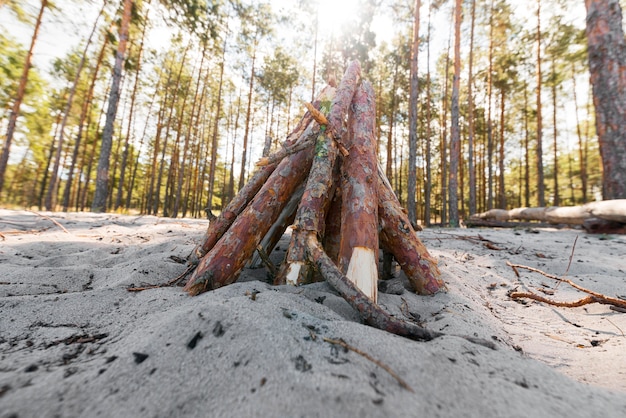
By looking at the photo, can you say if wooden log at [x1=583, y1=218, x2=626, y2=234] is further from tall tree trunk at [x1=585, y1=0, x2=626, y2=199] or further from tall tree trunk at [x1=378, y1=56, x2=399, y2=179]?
tall tree trunk at [x1=378, y1=56, x2=399, y2=179]

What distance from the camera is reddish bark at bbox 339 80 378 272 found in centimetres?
182

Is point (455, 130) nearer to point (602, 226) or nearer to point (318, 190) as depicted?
Result: point (602, 226)

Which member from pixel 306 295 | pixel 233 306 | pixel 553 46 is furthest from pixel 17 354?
pixel 553 46

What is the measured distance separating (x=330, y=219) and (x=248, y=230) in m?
0.79

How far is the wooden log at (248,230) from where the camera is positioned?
5.67 feet

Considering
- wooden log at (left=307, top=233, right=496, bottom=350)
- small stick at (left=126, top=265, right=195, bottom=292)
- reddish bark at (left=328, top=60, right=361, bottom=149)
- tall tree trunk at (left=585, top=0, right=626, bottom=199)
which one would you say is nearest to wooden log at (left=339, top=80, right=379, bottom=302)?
reddish bark at (left=328, top=60, right=361, bottom=149)

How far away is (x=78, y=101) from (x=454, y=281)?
2273cm

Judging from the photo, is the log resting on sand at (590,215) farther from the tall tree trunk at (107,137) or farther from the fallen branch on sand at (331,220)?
the tall tree trunk at (107,137)

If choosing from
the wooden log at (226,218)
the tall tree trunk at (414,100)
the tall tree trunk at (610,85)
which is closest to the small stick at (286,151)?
the wooden log at (226,218)

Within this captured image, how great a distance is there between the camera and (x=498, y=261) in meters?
3.30

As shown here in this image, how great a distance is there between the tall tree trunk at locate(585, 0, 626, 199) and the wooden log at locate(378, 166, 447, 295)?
5.99 meters

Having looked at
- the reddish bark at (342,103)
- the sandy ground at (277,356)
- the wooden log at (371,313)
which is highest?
the reddish bark at (342,103)

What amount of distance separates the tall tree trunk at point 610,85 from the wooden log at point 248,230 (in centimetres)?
662

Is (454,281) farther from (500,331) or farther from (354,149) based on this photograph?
(354,149)
